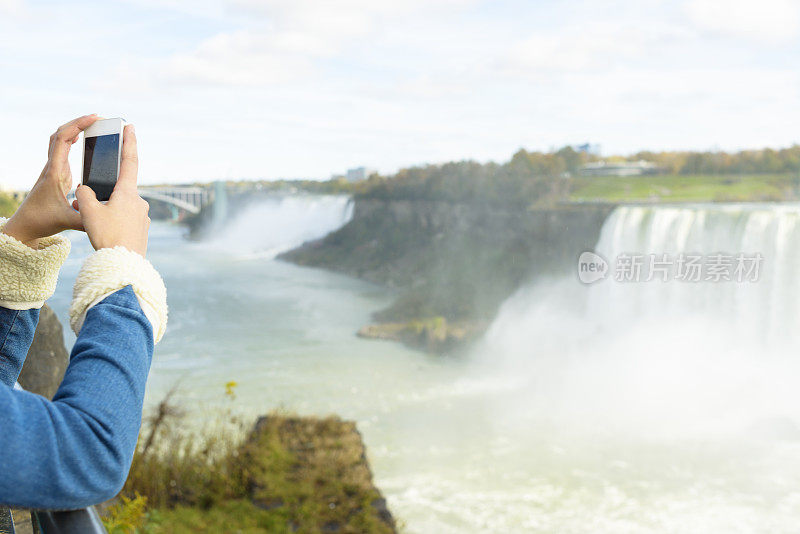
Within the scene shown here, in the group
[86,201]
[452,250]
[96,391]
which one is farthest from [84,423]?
[452,250]

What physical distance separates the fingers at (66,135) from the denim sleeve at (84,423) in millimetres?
279

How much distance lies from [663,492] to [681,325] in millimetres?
6436

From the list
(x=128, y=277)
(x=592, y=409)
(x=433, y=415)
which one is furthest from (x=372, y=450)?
(x=128, y=277)

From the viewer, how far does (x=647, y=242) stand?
13375 millimetres

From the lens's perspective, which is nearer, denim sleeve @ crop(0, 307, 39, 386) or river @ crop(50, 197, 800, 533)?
denim sleeve @ crop(0, 307, 39, 386)

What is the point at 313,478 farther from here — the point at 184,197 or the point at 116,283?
the point at 184,197

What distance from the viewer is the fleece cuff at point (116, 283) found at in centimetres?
61

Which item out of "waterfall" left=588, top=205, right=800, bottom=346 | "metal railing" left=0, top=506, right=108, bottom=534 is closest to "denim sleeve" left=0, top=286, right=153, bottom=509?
"metal railing" left=0, top=506, right=108, bottom=534

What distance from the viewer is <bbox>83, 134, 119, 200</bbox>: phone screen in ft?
2.37

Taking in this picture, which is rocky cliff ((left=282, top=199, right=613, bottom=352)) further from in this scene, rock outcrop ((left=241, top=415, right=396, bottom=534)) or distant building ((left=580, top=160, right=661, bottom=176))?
rock outcrop ((left=241, top=415, right=396, bottom=534))

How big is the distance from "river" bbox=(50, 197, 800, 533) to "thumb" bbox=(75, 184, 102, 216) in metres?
6.35

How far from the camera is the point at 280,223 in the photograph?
33844mm

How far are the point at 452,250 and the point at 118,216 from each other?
76.9ft

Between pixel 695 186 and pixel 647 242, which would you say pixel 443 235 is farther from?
pixel 647 242
